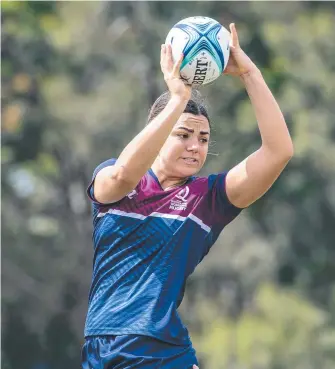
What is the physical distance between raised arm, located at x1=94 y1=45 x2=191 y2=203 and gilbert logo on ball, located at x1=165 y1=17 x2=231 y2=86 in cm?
7

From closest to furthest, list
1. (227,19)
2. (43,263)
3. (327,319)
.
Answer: (327,319) < (43,263) < (227,19)

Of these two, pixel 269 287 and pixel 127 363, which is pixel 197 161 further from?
pixel 269 287

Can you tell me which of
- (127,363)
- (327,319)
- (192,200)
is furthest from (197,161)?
(327,319)

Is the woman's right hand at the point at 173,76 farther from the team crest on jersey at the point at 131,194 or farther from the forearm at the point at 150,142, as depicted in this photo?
the team crest on jersey at the point at 131,194

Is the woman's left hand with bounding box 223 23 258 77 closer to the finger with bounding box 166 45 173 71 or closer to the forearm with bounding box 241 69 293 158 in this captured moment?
the forearm with bounding box 241 69 293 158

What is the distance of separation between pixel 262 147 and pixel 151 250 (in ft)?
2.45

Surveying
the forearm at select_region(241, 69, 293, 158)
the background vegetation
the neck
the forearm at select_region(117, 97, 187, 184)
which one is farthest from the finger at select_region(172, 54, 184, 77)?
the background vegetation

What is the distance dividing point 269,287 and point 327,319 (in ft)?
5.96

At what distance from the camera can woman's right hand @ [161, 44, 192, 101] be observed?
591cm

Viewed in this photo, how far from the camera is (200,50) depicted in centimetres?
607

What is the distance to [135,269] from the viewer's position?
5.96 meters

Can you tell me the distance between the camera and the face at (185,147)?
615 centimetres

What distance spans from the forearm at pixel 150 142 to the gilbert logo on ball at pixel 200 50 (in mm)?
248

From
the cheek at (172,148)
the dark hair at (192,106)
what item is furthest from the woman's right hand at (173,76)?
the cheek at (172,148)
